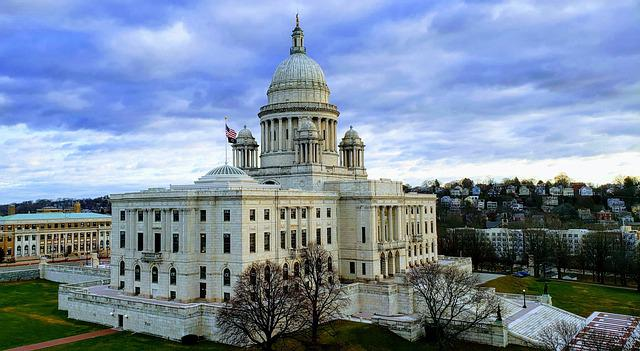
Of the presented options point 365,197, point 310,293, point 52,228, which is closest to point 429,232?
point 365,197

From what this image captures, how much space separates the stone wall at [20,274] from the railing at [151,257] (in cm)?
4332

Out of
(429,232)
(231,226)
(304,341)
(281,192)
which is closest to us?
(304,341)

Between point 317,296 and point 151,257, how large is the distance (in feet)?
69.7

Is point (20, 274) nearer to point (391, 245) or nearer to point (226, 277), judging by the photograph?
point (226, 277)

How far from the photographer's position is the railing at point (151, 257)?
60625 millimetres

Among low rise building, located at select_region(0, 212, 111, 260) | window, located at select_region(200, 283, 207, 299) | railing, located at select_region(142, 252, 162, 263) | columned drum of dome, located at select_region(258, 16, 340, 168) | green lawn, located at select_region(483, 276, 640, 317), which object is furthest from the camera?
low rise building, located at select_region(0, 212, 111, 260)

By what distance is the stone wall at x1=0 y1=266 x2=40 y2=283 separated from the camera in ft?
295

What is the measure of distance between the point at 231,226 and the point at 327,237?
53.9ft

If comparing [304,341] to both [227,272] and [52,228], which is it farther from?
[52,228]

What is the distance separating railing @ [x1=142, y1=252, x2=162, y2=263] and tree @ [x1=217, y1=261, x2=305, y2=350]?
13.4 meters

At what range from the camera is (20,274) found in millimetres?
92125

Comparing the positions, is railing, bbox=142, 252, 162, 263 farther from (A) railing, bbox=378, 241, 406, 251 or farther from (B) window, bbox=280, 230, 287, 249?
(A) railing, bbox=378, 241, 406, 251

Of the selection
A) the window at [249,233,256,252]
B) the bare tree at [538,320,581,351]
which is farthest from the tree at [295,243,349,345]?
the bare tree at [538,320,581,351]

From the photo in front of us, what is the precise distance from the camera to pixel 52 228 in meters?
123
